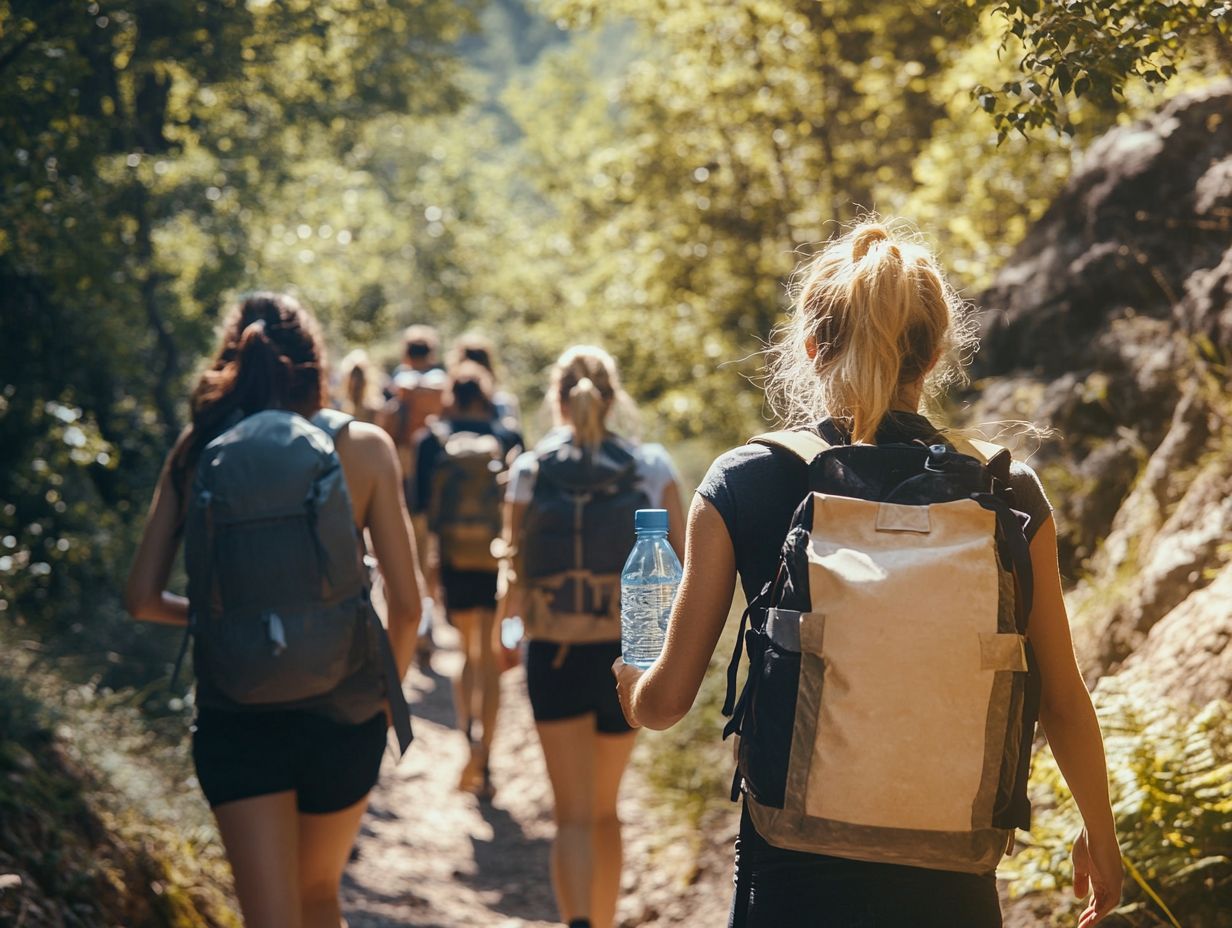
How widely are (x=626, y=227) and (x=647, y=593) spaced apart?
34.9 feet

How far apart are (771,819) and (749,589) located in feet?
1.48

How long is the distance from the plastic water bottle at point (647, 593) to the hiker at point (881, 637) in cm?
53

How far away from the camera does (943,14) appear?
11.2 ft

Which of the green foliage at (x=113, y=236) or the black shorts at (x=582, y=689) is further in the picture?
the green foliage at (x=113, y=236)

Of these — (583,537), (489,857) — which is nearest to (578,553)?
(583,537)

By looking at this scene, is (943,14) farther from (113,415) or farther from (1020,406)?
(113,415)

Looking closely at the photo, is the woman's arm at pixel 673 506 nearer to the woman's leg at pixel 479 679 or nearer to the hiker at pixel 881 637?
the hiker at pixel 881 637

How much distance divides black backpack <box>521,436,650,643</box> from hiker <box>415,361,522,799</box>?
110 inches

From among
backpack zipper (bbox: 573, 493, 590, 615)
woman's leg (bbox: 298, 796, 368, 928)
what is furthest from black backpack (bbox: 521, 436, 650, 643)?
woman's leg (bbox: 298, 796, 368, 928)

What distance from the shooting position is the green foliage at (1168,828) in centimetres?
368

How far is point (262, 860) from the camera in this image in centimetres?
358

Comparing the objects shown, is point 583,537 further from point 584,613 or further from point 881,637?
point 881,637

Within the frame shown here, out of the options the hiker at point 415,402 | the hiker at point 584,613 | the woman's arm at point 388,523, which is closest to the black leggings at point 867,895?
the woman's arm at point 388,523

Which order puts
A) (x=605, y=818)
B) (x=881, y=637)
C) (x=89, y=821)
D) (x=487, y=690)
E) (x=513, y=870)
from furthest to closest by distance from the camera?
(x=487, y=690) → (x=513, y=870) → (x=605, y=818) → (x=89, y=821) → (x=881, y=637)
